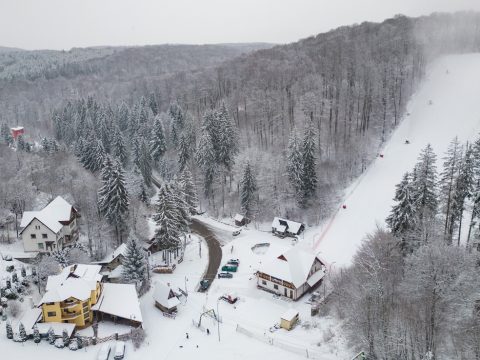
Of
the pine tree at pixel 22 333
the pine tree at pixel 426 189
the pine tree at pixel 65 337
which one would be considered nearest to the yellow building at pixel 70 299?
the pine tree at pixel 65 337

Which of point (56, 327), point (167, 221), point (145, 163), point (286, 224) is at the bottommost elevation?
point (56, 327)

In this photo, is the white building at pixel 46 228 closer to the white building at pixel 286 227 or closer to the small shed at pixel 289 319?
the white building at pixel 286 227

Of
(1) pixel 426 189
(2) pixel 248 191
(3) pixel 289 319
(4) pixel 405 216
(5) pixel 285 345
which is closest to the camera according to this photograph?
(5) pixel 285 345

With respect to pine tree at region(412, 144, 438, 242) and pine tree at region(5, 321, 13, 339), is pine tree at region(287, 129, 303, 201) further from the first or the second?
pine tree at region(5, 321, 13, 339)

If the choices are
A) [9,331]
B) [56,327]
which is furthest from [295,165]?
[9,331]

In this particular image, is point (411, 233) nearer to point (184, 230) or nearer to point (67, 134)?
point (184, 230)

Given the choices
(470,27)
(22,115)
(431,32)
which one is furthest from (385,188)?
(22,115)

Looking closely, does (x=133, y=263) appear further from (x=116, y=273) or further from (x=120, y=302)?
(x=120, y=302)

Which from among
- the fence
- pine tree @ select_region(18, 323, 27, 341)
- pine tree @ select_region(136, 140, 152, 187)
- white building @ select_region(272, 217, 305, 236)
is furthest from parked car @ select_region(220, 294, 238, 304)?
pine tree @ select_region(136, 140, 152, 187)
